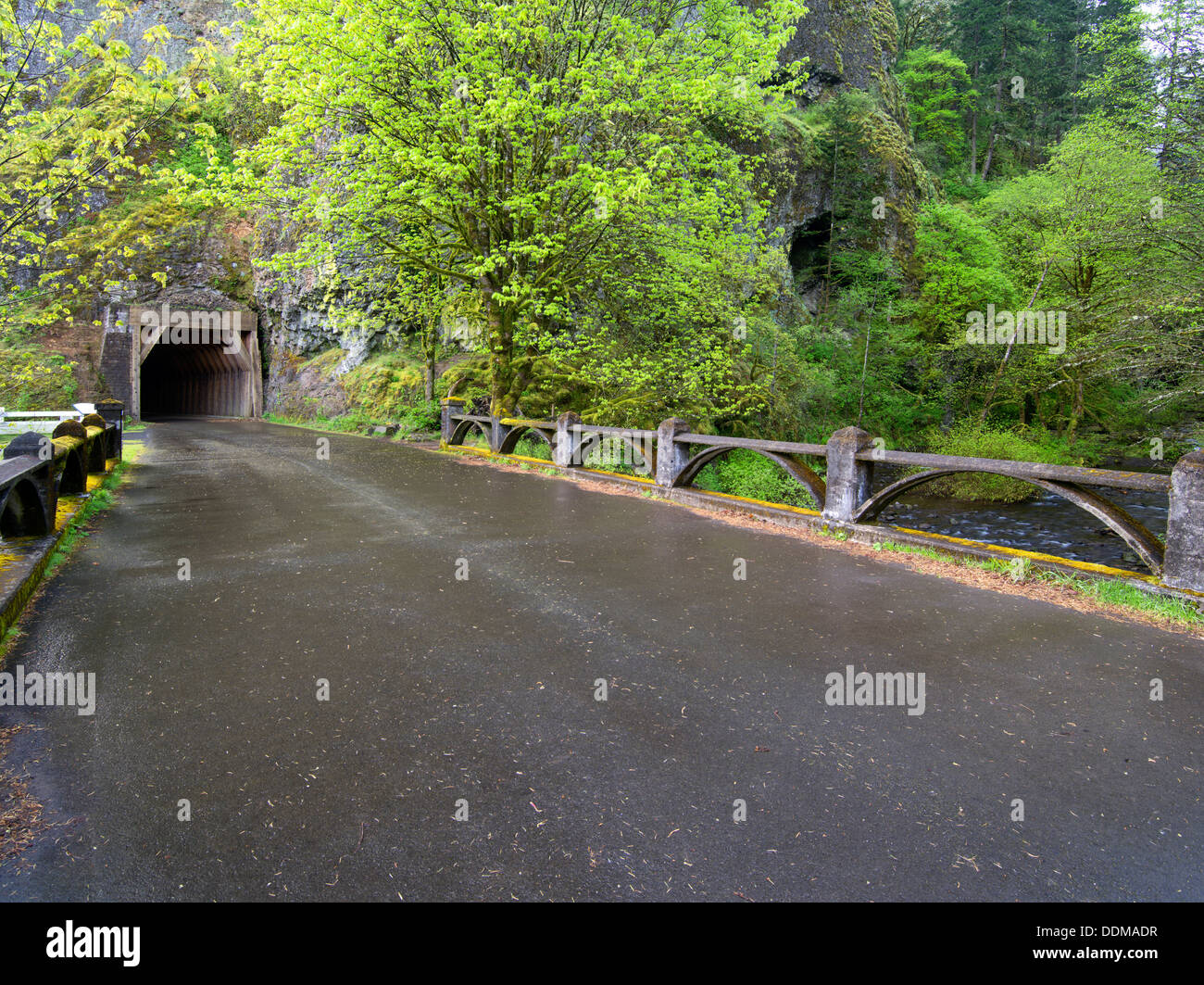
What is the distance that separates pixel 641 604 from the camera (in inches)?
224

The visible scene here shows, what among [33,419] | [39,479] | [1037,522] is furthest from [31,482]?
[1037,522]

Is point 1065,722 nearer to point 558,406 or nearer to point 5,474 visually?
point 5,474

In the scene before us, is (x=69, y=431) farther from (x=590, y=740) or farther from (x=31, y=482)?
(x=590, y=740)

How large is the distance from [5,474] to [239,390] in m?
31.2

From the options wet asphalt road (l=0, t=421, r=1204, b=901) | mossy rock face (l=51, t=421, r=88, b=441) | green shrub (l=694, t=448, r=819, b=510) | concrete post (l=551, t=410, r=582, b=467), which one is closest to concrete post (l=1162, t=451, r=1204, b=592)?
wet asphalt road (l=0, t=421, r=1204, b=901)

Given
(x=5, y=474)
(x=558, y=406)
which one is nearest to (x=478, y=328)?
(x=558, y=406)

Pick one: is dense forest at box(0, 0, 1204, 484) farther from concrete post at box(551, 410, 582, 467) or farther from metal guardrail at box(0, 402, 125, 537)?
concrete post at box(551, 410, 582, 467)

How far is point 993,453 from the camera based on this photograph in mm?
20797

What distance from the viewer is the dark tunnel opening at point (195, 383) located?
33.4m

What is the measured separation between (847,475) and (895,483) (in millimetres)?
917

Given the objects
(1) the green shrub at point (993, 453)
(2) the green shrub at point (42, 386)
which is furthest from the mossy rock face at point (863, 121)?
(2) the green shrub at point (42, 386)

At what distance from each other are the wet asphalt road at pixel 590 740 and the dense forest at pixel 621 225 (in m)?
4.58

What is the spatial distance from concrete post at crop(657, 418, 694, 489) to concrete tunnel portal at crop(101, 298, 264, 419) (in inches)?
1049
